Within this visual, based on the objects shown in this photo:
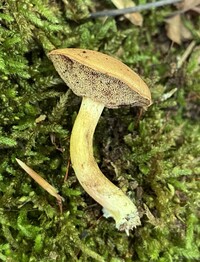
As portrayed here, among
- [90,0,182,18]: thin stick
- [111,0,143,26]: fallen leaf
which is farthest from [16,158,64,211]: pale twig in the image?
[111,0,143,26]: fallen leaf

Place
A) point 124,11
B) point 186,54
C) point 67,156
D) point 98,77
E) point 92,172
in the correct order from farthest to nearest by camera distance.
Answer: point 186,54, point 124,11, point 67,156, point 92,172, point 98,77

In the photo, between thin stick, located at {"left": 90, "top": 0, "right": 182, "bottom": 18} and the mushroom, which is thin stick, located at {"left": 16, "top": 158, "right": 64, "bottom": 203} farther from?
thin stick, located at {"left": 90, "top": 0, "right": 182, "bottom": 18}

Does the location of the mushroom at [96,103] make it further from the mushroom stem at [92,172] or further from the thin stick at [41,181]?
the thin stick at [41,181]

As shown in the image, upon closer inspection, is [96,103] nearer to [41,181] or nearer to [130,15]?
[41,181]

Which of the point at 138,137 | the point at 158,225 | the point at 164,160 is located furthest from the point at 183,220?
the point at 138,137

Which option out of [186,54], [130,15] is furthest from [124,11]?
[186,54]

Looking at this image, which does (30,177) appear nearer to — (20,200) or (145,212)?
(20,200)
